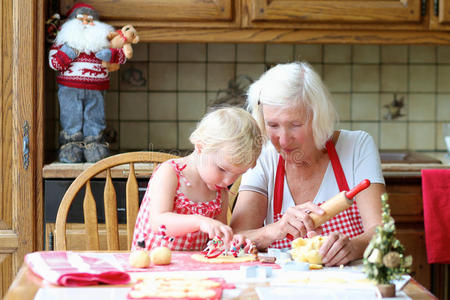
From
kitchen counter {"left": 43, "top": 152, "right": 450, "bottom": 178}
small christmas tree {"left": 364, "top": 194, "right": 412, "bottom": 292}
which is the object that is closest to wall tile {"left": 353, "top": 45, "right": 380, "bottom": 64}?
kitchen counter {"left": 43, "top": 152, "right": 450, "bottom": 178}

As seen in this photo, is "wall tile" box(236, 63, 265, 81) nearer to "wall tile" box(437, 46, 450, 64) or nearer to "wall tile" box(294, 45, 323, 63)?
"wall tile" box(294, 45, 323, 63)

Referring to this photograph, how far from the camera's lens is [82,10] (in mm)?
2365

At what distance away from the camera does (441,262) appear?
2244 mm

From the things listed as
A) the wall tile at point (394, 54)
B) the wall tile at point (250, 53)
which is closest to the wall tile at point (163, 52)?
the wall tile at point (250, 53)

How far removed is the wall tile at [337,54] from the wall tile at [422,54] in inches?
11.3

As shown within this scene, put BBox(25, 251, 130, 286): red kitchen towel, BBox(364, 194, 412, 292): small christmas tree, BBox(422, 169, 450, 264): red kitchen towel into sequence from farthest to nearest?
BBox(422, 169, 450, 264): red kitchen towel < BBox(25, 251, 130, 286): red kitchen towel < BBox(364, 194, 412, 292): small christmas tree

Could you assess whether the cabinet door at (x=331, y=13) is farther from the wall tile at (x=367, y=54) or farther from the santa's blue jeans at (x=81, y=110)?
the santa's blue jeans at (x=81, y=110)

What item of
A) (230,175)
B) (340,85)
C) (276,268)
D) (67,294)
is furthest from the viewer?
(340,85)

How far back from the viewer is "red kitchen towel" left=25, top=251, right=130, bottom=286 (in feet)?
3.53

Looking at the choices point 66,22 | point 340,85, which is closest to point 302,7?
point 340,85

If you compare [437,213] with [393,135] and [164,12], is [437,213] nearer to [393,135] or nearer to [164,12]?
[393,135]

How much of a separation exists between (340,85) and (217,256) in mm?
1758

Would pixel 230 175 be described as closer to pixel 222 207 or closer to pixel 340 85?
pixel 222 207

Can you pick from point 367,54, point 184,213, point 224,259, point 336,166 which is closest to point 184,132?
point 367,54
